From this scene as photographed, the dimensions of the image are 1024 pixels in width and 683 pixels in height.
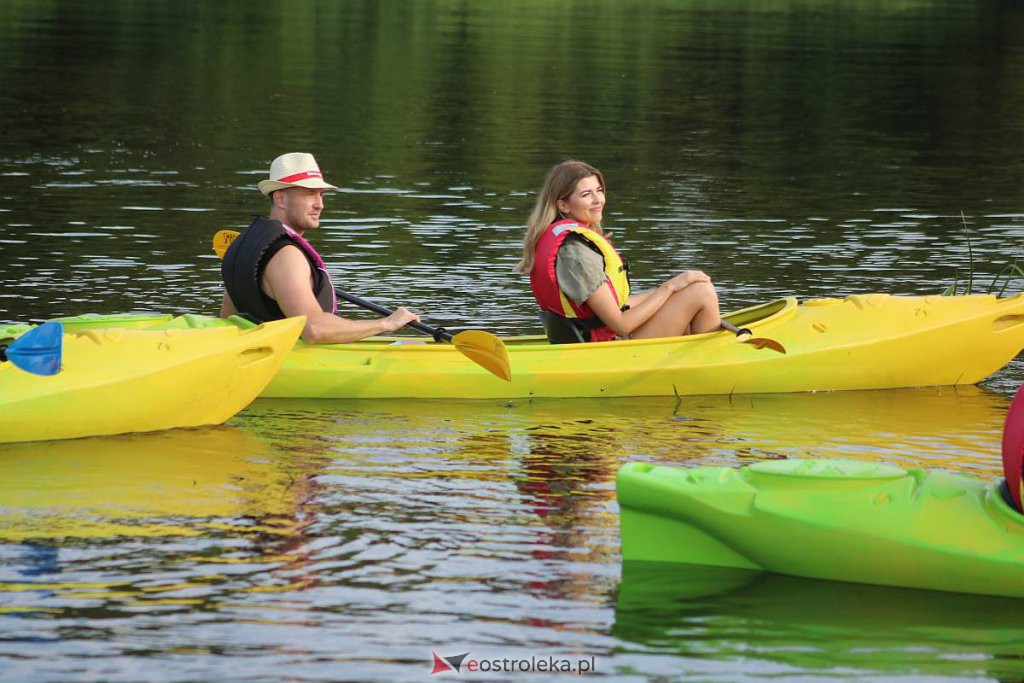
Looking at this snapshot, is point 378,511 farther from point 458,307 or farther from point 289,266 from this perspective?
point 458,307

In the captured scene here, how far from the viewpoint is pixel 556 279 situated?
7223mm

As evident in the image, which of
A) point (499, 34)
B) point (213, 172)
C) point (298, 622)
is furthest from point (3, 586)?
point (499, 34)

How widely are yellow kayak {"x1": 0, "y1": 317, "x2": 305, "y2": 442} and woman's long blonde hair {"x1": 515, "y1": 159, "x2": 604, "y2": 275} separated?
1.10m

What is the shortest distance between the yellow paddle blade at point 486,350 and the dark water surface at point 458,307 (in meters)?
0.22

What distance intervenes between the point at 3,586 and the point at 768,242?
26.5 ft

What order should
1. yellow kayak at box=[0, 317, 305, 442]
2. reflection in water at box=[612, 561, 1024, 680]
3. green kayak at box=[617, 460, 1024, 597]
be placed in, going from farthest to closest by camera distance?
yellow kayak at box=[0, 317, 305, 442], green kayak at box=[617, 460, 1024, 597], reflection in water at box=[612, 561, 1024, 680]

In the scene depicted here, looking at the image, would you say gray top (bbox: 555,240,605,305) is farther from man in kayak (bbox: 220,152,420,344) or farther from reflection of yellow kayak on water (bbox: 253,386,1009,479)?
man in kayak (bbox: 220,152,420,344)

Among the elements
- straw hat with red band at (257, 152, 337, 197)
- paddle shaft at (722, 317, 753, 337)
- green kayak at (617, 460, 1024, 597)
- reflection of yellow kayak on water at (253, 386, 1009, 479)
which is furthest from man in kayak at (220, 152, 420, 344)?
green kayak at (617, 460, 1024, 597)

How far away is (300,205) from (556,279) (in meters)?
1.09

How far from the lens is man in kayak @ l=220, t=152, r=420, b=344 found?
22.3 feet

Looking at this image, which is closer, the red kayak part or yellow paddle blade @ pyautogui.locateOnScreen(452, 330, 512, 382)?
the red kayak part

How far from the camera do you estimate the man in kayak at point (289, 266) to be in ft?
22.3

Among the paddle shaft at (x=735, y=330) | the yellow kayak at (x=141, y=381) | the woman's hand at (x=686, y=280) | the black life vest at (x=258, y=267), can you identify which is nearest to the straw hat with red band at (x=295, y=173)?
the black life vest at (x=258, y=267)

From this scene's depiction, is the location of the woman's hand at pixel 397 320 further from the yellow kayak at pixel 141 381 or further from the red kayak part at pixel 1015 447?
the red kayak part at pixel 1015 447
